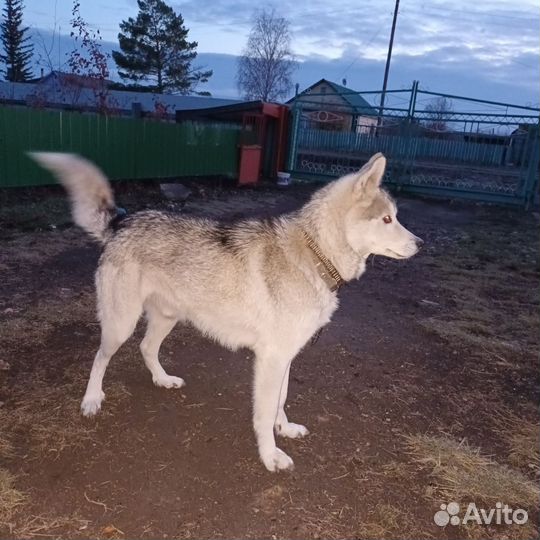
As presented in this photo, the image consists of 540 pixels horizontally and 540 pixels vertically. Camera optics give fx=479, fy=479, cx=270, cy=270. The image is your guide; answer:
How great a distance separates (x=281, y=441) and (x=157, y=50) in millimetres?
45582

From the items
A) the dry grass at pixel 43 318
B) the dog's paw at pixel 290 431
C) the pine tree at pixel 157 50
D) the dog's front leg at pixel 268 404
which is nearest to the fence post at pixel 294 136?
the dry grass at pixel 43 318

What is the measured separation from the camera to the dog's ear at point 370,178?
10.4 feet

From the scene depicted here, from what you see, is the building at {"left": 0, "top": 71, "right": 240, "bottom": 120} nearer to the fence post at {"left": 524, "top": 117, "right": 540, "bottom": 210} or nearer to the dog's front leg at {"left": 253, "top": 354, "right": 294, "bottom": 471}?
the fence post at {"left": 524, "top": 117, "right": 540, "bottom": 210}

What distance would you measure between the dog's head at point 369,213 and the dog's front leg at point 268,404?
979mm

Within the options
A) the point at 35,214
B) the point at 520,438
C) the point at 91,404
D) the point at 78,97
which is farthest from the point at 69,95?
the point at 520,438

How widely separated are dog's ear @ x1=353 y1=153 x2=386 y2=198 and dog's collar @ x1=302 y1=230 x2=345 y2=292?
0.47 meters

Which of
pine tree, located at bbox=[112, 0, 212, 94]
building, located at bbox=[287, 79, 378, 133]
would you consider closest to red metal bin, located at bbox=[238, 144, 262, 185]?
building, located at bbox=[287, 79, 378, 133]

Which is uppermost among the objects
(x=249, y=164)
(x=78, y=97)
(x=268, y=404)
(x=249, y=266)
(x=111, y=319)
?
(x=78, y=97)

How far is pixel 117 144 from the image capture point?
1283 centimetres

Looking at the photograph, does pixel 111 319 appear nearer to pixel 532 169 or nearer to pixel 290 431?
pixel 290 431

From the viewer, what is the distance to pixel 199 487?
9.80ft

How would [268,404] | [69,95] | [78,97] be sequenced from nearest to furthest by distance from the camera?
1. [268,404]
2. [78,97]
3. [69,95]

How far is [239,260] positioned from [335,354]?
202 centimetres

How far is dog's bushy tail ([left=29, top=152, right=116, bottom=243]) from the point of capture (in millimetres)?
3480
